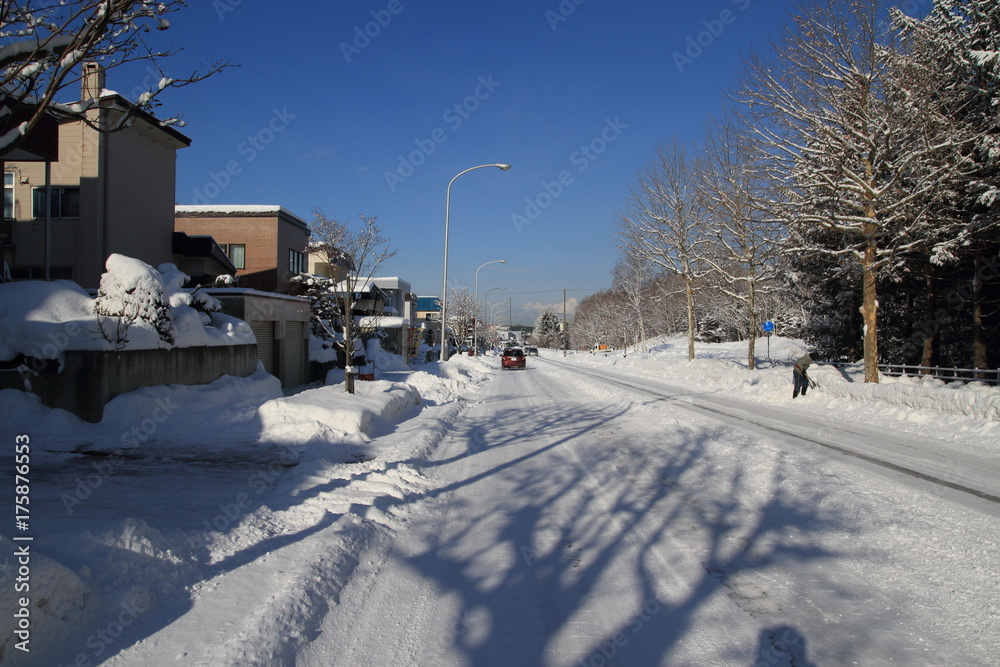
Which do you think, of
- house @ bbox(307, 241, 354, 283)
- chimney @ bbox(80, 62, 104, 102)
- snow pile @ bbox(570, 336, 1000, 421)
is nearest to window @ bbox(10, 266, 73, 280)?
chimney @ bbox(80, 62, 104, 102)

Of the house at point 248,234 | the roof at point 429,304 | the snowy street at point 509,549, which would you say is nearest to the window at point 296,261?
the house at point 248,234

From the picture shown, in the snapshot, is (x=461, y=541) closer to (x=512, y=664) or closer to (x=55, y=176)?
(x=512, y=664)

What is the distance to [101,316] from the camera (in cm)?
1098

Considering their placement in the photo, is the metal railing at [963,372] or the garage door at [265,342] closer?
the metal railing at [963,372]

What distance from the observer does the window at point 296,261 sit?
33281 mm

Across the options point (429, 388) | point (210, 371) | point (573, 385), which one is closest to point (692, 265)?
point (573, 385)

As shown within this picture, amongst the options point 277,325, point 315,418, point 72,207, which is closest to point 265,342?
point 277,325

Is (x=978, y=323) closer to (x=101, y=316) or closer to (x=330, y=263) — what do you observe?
(x=330, y=263)

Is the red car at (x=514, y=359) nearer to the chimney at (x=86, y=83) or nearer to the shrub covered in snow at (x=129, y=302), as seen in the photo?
the chimney at (x=86, y=83)

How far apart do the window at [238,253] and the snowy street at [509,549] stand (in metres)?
22.0

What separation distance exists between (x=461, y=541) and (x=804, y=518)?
145 inches

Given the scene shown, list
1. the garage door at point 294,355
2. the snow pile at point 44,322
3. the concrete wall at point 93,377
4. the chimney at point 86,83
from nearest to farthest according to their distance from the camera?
the chimney at point 86,83, the snow pile at point 44,322, the concrete wall at point 93,377, the garage door at point 294,355

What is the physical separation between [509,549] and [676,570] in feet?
4.90

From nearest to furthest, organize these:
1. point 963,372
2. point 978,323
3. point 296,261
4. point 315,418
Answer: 1. point 315,418
2. point 978,323
3. point 963,372
4. point 296,261
